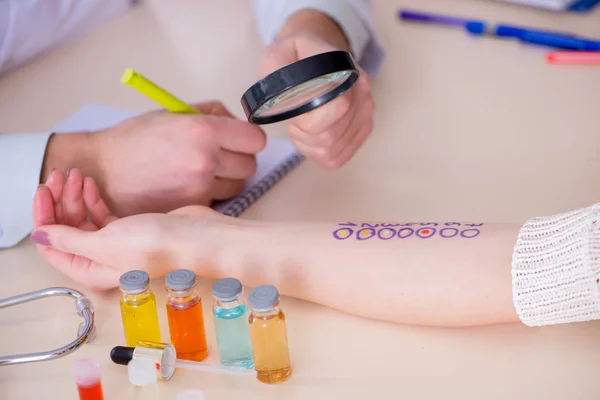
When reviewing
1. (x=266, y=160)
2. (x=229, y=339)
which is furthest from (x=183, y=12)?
(x=229, y=339)

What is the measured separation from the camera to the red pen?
3.60ft

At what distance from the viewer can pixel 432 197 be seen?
883 millimetres

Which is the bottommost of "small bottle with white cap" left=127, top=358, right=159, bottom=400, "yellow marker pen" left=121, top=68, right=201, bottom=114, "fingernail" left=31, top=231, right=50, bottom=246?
"small bottle with white cap" left=127, top=358, right=159, bottom=400

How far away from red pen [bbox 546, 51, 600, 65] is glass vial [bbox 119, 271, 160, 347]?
0.73 meters

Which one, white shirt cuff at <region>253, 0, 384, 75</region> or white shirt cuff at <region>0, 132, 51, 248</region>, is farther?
white shirt cuff at <region>253, 0, 384, 75</region>

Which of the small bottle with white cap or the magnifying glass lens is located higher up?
the magnifying glass lens

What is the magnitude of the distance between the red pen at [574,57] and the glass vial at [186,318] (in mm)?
705

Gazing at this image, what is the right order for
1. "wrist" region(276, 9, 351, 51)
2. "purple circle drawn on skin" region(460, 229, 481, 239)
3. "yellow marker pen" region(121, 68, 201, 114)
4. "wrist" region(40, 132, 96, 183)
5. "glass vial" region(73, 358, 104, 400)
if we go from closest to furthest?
1. "glass vial" region(73, 358, 104, 400)
2. "purple circle drawn on skin" region(460, 229, 481, 239)
3. "yellow marker pen" region(121, 68, 201, 114)
4. "wrist" region(40, 132, 96, 183)
5. "wrist" region(276, 9, 351, 51)

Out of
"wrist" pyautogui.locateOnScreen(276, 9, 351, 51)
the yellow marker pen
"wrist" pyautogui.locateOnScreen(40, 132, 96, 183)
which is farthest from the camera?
"wrist" pyautogui.locateOnScreen(276, 9, 351, 51)

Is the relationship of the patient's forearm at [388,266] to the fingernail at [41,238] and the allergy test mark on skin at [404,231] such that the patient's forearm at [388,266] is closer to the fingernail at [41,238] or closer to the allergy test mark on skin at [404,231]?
the allergy test mark on skin at [404,231]

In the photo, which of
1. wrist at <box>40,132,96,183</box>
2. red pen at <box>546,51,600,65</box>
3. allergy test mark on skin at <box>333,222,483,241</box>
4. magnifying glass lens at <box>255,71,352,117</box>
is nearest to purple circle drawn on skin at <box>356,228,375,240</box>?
allergy test mark on skin at <box>333,222,483,241</box>

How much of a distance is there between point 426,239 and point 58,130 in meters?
0.58

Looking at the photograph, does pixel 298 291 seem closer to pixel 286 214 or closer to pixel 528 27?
pixel 286 214

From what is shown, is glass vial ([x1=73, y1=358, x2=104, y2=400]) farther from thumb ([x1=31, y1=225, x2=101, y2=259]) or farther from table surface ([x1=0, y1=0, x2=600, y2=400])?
thumb ([x1=31, y1=225, x2=101, y2=259])
